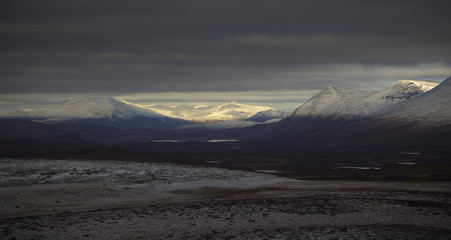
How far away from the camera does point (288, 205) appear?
3359 cm

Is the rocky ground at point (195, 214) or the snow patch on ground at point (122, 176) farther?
the snow patch on ground at point (122, 176)

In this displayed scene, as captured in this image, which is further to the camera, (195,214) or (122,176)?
(122,176)

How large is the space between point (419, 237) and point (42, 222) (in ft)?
72.7

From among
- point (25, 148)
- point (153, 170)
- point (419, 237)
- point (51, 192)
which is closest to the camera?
point (419, 237)

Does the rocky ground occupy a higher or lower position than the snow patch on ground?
higher

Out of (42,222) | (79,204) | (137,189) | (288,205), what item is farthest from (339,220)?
(137,189)

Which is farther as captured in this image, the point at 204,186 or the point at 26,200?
the point at 204,186

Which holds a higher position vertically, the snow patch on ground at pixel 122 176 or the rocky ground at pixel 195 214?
the rocky ground at pixel 195 214

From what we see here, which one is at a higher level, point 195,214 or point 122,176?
point 195,214

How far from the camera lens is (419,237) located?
2183cm

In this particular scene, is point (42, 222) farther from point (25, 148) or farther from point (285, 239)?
point (25, 148)

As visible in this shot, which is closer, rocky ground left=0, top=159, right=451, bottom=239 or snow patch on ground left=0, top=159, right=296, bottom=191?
rocky ground left=0, top=159, right=451, bottom=239

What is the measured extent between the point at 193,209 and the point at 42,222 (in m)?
10.4

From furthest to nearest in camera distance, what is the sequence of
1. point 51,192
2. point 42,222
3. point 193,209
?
point 51,192 → point 193,209 → point 42,222
